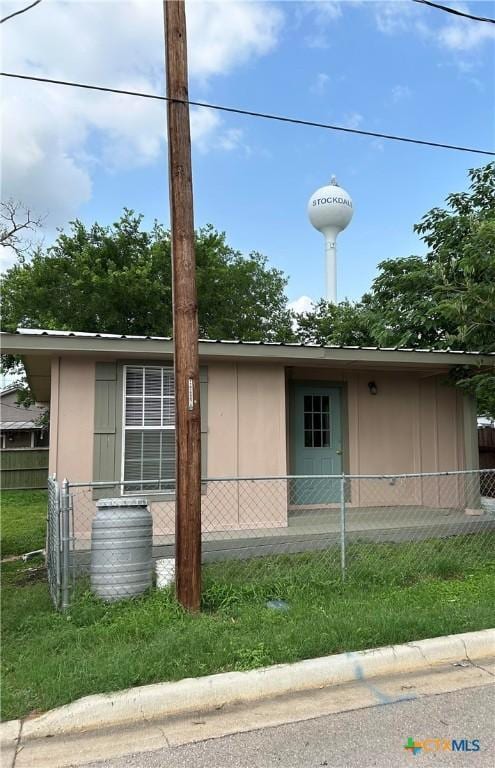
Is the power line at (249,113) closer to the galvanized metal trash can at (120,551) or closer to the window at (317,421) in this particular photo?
the galvanized metal trash can at (120,551)

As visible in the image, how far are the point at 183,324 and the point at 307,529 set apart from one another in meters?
→ 3.96

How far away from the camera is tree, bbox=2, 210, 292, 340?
19641 mm

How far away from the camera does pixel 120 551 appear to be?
4.54m

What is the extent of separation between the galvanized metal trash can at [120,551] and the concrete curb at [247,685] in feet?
4.77

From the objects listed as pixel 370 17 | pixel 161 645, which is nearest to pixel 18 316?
pixel 370 17

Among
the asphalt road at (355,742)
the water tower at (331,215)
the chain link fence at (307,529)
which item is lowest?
the asphalt road at (355,742)

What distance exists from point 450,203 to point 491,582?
32.5 ft

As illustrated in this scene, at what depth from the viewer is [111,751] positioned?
2684 millimetres

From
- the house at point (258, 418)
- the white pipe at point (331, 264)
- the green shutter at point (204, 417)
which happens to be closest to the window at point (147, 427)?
the house at point (258, 418)

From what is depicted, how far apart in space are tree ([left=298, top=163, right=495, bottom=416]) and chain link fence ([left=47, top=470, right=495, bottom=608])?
2.08m

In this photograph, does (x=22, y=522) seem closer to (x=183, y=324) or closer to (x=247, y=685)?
(x=183, y=324)

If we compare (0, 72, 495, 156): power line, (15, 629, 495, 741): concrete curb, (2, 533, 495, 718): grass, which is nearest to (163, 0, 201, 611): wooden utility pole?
(0, 72, 495, 156): power line

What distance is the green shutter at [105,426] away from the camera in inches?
266

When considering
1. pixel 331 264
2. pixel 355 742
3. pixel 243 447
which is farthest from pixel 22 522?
pixel 331 264
